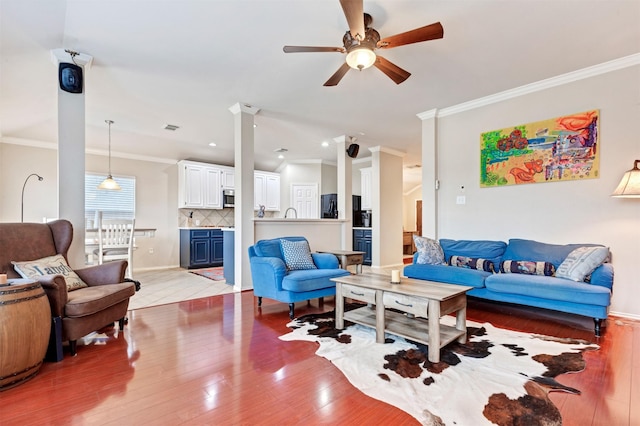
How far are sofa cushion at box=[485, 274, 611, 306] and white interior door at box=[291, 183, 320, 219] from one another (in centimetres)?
558

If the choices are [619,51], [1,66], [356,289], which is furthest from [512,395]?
[1,66]

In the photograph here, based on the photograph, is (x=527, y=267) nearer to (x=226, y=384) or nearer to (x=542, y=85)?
(x=542, y=85)

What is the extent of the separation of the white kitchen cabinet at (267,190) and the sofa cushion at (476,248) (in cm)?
510

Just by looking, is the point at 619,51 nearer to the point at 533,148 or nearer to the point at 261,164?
the point at 533,148

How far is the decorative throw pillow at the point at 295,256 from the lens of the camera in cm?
387

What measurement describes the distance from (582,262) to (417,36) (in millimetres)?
2786

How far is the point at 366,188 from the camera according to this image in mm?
7996

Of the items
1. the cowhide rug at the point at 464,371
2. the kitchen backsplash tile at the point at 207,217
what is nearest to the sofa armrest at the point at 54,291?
the cowhide rug at the point at 464,371

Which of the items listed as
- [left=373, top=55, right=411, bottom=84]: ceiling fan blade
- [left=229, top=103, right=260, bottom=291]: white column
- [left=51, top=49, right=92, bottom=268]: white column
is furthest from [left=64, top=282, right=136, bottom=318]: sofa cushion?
[left=373, top=55, right=411, bottom=84]: ceiling fan blade

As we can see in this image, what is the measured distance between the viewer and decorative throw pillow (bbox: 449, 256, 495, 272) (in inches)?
154

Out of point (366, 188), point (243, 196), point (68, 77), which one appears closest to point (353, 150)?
point (366, 188)

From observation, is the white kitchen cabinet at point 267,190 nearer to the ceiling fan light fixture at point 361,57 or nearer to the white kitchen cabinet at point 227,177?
the white kitchen cabinet at point 227,177

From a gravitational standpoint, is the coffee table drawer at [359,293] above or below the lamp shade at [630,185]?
below

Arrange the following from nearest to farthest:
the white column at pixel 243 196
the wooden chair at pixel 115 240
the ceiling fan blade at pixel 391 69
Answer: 1. the ceiling fan blade at pixel 391 69
2. the white column at pixel 243 196
3. the wooden chair at pixel 115 240
